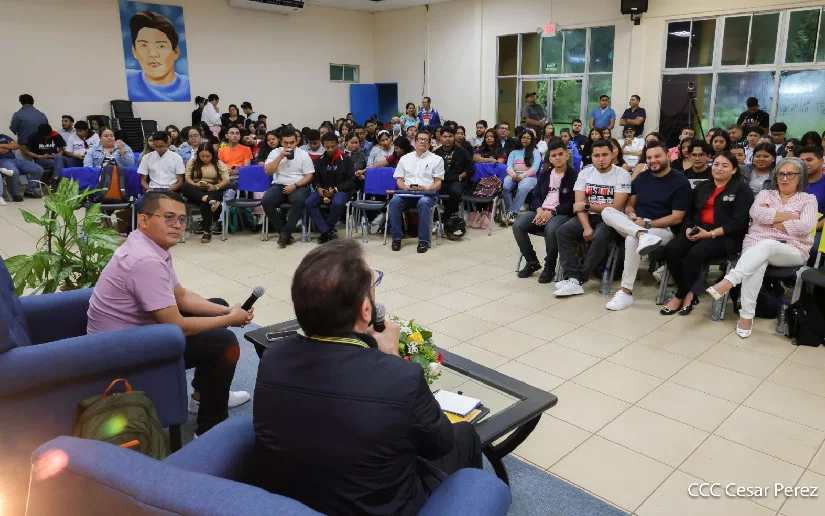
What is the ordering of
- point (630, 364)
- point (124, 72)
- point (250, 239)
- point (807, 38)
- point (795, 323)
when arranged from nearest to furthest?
point (630, 364) → point (795, 323) → point (250, 239) → point (807, 38) → point (124, 72)

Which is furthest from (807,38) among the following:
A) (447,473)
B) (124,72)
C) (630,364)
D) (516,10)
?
(124,72)

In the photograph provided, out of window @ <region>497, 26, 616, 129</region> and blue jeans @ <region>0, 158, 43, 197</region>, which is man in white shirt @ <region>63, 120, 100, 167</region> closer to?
blue jeans @ <region>0, 158, 43, 197</region>

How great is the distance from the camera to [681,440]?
108 inches

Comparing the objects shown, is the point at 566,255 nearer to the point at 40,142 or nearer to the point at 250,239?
the point at 250,239

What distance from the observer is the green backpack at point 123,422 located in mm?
2057

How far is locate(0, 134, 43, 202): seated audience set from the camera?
948 centimetres

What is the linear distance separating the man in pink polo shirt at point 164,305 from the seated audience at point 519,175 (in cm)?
535

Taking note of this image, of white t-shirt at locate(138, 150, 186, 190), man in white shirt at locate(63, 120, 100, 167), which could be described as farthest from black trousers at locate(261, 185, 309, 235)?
man in white shirt at locate(63, 120, 100, 167)

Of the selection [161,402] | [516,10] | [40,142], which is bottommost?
[161,402]

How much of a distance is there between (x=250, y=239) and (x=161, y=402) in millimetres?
4678

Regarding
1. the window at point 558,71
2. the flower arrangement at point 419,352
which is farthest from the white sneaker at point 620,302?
the window at point 558,71

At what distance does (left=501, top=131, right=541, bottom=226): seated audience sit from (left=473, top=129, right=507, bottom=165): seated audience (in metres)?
0.34

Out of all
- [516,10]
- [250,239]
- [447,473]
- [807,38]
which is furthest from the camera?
[516,10]

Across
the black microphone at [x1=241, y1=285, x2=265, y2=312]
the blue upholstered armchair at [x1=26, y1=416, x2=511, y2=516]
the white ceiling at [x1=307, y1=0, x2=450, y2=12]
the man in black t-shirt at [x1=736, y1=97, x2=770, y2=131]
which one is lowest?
the black microphone at [x1=241, y1=285, x2=265, y2=312]
